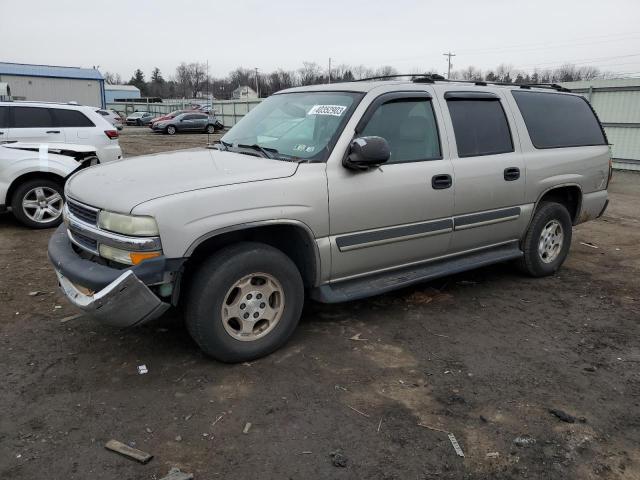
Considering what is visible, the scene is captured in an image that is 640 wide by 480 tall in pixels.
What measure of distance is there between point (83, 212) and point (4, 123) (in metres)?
6.65

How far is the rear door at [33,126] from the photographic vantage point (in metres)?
8.95

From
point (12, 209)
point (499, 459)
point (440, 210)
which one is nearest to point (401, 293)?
point (440, 210)

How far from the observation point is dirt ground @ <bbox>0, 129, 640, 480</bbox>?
9.02ft

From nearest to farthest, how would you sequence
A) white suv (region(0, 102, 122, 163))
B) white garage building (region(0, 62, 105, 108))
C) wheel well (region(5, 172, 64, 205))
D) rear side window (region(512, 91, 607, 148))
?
rear side window (region(512, 91, 607, 148)) < wheel well (region(5, 172, 64, 205)) < white suv (region(0, 102, 122, 163)) < white garage building (region(0, 62, 105, 108))

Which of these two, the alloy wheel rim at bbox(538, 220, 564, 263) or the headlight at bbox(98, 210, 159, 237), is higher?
the headlight at bbox(98, 210, 159, 237)

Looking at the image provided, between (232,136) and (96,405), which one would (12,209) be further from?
(96,405)

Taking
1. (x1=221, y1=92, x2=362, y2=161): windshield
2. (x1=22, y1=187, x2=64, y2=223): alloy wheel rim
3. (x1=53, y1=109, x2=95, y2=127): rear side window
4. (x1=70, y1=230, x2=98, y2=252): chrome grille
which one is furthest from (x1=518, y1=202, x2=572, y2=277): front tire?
(x1=53, y1=109, x2=95, y2=127): rear side window

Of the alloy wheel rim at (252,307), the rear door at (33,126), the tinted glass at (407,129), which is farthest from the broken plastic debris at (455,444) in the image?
the rear door at (33,126)

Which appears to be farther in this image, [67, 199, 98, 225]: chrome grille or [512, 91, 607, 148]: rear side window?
[512, 91, 607, 148]: rear side window

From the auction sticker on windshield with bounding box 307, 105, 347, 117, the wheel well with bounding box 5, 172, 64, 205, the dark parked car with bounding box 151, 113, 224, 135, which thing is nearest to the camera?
the auction sticker on windshield with bounding box 307, 105, 347, 117

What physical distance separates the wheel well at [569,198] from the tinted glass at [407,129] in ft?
6.15

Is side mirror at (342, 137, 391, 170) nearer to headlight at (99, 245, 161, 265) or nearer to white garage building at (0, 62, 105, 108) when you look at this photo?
headlight at (99, 245, 161, 265)

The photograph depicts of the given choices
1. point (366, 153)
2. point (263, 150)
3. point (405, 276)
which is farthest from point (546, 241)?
point (263, 150)

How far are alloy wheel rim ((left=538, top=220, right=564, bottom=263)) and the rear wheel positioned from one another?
6.46 metres
